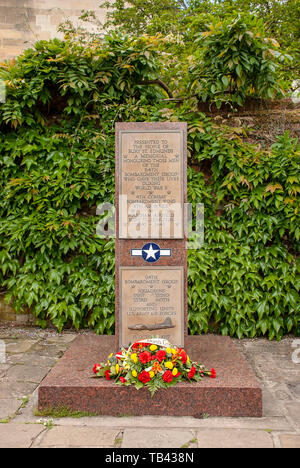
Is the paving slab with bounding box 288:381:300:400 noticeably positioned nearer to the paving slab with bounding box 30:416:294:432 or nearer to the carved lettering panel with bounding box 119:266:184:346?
the paving slab with bounding box 30:416:294:432

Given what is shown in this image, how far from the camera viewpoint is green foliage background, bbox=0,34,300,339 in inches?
167

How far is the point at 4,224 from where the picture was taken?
4.45m

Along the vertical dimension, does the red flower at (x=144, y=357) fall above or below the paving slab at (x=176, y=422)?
above

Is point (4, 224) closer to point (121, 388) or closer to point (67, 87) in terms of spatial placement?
point (67, 87)

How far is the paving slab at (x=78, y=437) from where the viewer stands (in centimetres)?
219

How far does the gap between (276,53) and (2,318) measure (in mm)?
4369

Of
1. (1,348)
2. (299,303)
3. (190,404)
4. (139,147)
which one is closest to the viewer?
(190,404)

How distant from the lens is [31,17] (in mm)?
10609

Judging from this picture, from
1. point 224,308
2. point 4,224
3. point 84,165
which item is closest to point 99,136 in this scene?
point 84,165

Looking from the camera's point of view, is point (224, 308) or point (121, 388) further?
point (224, 308)

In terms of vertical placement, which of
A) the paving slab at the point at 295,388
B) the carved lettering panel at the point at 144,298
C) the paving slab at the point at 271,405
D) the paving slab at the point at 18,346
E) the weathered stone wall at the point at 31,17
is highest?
the weathered stone wall at the point at 31,17

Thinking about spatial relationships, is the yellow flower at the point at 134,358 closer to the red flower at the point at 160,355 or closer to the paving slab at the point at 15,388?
the red flower at the point at 160,355

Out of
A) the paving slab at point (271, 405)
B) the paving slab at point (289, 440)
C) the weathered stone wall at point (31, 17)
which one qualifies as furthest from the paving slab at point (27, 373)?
the weathered stone wall at point (31, 17)

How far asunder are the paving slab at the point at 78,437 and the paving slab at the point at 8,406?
0.42 meters
